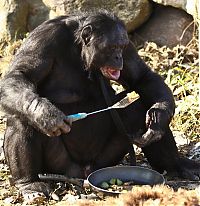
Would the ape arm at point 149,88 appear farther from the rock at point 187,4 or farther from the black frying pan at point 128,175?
the rock at point 187,4

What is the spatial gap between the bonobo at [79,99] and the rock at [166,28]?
3262 mm

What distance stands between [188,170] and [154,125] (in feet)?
2.33

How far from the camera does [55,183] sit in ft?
18.5

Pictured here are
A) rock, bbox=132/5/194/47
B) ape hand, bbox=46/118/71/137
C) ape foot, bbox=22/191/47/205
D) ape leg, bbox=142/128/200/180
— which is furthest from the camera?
rock, bbox=132/5/194/47

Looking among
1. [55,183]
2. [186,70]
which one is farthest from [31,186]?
[186,70]

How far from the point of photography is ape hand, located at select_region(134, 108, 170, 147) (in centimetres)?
547

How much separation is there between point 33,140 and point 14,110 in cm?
30

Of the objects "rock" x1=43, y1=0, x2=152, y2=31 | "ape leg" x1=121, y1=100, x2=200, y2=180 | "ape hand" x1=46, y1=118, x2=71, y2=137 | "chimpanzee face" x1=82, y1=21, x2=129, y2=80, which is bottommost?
"ape leg" x1=121, y1=100, x2=200, y2=180

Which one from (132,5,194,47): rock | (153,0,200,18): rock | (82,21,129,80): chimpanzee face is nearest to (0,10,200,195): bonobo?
(82,21,129,80): chimpanzee face

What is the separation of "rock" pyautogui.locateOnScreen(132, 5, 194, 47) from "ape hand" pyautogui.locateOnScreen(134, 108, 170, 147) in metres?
3.56

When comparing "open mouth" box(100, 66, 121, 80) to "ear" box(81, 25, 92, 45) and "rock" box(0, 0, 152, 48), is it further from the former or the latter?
"rock" box(0, 0, 152, 48)

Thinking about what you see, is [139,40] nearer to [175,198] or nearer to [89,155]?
[89,155]

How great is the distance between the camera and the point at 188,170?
19.6 ft

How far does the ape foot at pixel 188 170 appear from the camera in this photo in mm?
5930
